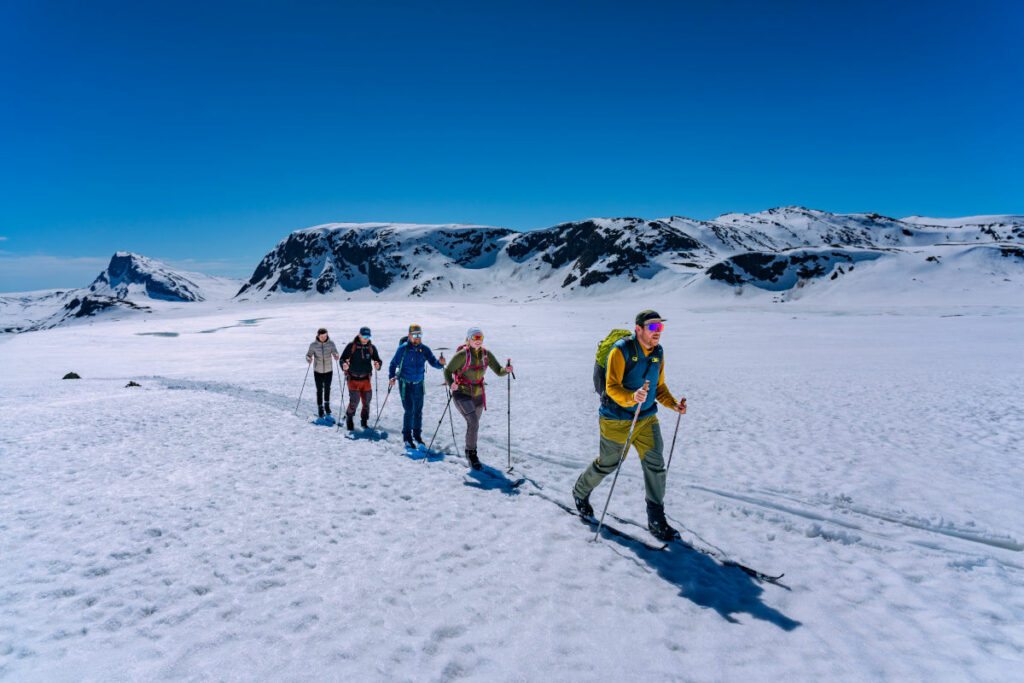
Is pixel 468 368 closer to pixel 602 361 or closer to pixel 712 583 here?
pixel 602 361

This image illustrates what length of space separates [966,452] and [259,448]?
54.4ft

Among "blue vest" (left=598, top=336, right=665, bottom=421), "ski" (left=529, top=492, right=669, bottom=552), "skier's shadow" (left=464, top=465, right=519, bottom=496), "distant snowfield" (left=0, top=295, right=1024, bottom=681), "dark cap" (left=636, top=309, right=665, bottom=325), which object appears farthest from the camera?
"skier's shadow" (left=464, top=465, right=519, bottom=496)

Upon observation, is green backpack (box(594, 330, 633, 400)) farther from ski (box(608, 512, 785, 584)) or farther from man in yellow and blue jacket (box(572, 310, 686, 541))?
ski (box(608, 512, 785, 584))

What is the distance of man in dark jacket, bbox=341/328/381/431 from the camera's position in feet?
41.3

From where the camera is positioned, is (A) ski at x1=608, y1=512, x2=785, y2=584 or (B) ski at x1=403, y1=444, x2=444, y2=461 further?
(B) ski at x1=403, y1=444, x2=444, y2=461

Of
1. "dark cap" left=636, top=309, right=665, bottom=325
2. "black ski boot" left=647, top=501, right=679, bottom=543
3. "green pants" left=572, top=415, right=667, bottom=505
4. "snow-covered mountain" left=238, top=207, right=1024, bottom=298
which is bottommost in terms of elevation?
"black ski boot" left=647, top=501, right=679, bottom=543

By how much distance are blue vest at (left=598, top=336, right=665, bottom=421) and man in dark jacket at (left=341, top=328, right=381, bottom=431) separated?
778 cm

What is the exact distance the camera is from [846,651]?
14.8ft

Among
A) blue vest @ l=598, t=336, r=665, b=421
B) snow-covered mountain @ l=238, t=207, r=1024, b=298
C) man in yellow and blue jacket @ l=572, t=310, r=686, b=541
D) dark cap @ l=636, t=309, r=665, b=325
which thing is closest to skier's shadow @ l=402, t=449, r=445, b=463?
man in yellow and blue jacket @ l=572, t=310, r=686, b=541

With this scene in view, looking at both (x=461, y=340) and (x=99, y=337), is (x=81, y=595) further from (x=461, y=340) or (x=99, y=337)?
(x=99, y=337)

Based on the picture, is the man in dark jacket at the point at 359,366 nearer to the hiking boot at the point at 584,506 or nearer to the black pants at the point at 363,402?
the black pants at the point at 363,402

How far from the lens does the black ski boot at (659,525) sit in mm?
6738

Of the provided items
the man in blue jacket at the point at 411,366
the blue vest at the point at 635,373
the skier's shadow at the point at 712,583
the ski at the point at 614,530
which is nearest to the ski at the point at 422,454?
the man in blue jacket at the point at 411,366

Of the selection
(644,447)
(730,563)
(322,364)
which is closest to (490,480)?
(644,447)
